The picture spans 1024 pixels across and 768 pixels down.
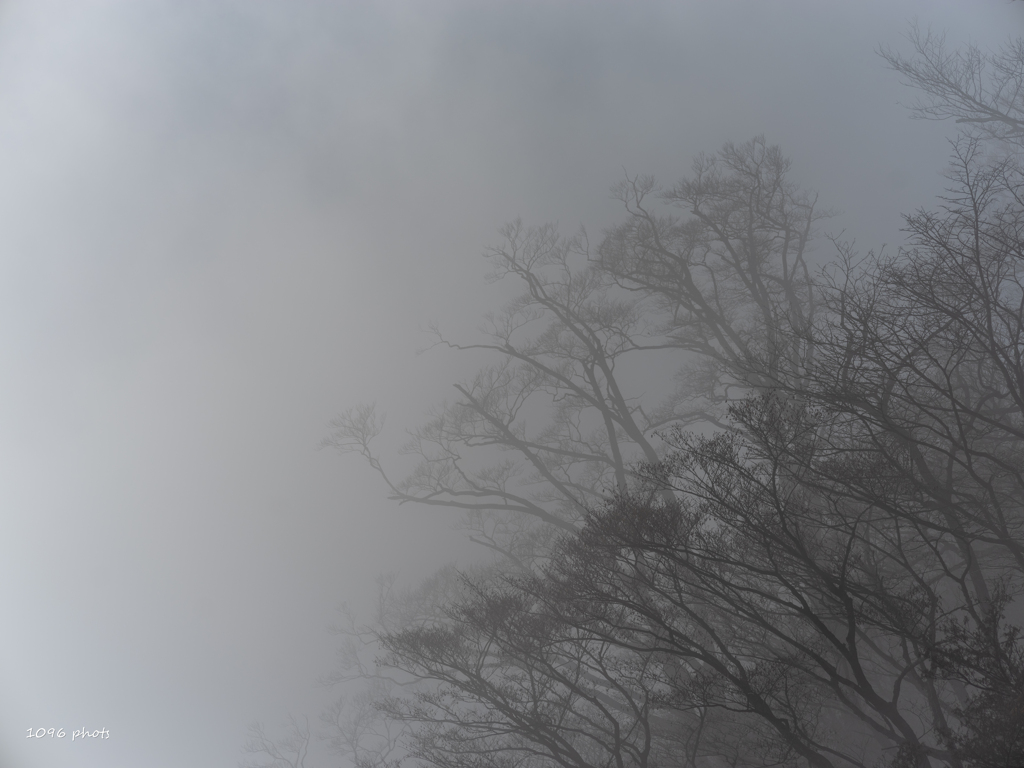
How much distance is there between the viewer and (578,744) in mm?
11945

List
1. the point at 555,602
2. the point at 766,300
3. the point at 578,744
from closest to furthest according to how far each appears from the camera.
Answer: the point at 555,602 → the point at 578,744 → the point at 766,300

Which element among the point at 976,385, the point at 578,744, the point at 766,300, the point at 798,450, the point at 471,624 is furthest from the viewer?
the point at 766,300

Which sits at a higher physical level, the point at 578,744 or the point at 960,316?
the point at 960,316

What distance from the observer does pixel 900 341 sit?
21.0ft

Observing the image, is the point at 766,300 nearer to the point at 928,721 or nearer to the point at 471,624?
the point at 928,721

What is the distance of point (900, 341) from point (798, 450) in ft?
5.32

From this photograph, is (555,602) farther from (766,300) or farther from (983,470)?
(766,300)

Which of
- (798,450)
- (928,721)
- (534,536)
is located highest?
(534,536)

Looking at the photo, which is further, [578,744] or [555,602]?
[578,744]

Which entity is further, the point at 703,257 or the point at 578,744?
the point at 703,257

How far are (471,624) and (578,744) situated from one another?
523 centimetres

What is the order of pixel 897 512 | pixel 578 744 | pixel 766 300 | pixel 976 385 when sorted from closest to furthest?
1. pixel 897 512
2. pixel 976 385
3. pixel 578 744
4. pixel 766 300

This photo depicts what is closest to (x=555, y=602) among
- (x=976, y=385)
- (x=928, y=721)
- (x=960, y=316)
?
(x=960, y=316)

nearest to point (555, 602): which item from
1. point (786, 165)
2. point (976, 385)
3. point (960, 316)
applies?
point (960, 316)
